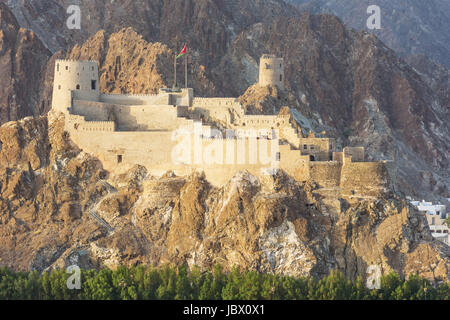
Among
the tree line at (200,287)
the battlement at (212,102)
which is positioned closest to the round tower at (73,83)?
the battlement at (212,102)

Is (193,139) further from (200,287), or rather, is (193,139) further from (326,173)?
(200,287)

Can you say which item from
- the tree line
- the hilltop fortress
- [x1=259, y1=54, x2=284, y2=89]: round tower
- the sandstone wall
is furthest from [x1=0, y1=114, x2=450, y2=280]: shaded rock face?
[x1=259, y1=54, x2=284, y2=89]: round tower

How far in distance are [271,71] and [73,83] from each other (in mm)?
43049

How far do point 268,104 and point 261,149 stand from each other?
4270cm

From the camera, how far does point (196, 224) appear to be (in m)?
153

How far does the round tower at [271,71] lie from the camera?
647 ft

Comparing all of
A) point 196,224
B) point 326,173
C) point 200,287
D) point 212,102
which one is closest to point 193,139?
point 196,224

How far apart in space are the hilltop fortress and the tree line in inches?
585

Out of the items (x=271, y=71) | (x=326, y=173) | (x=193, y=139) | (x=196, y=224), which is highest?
(x=271, y=71)

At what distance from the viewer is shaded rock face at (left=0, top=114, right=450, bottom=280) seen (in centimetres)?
14950

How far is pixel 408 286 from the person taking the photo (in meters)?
141

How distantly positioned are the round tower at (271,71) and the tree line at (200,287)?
6078 centimetres
